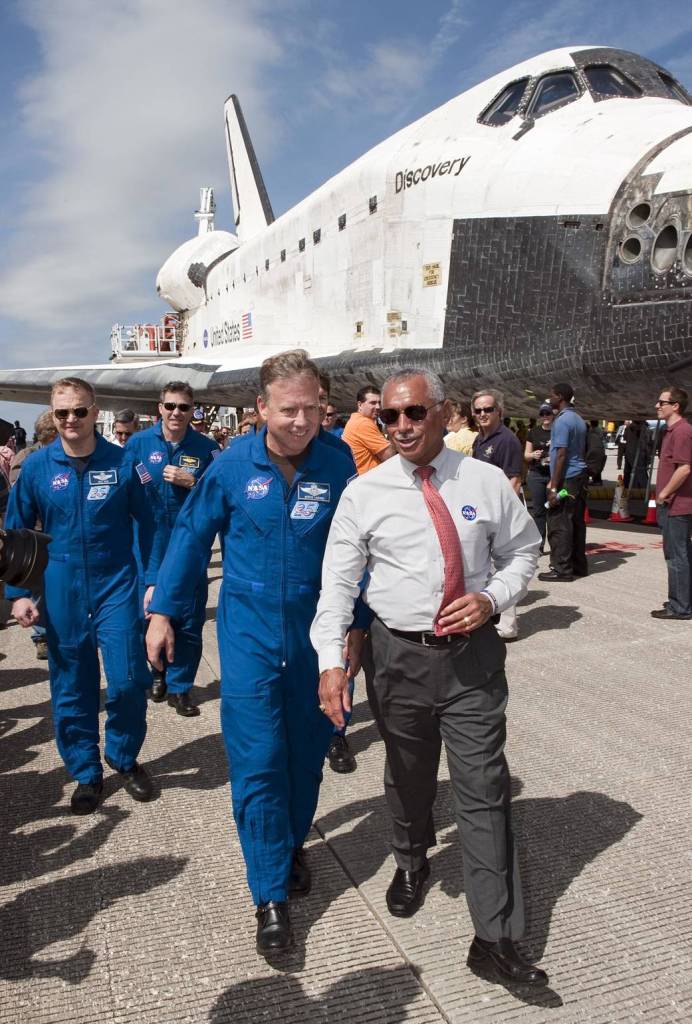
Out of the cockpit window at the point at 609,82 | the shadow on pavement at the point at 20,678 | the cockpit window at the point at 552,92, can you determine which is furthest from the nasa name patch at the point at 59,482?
the cockpit window at the point at 609,82

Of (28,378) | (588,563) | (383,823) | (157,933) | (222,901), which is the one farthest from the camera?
(28,378)

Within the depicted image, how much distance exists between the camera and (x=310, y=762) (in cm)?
252

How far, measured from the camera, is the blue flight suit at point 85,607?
3207mm

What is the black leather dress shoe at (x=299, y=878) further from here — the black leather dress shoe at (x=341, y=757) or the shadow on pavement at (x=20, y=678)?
the shadow on pavement at (x=20, y=678)

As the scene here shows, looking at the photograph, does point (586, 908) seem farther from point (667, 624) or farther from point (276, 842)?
point (667, 624)

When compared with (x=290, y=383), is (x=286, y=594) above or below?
below

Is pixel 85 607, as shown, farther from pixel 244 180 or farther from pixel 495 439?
pixel 244 180

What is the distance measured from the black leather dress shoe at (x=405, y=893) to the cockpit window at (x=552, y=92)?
862 centimetres

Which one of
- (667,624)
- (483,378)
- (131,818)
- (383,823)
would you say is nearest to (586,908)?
(383,823)

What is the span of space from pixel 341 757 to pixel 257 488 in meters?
1.65

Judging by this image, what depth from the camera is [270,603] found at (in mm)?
2398

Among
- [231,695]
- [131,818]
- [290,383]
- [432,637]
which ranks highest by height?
[290,383]

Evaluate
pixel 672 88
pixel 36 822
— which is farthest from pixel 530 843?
pixel 672 88

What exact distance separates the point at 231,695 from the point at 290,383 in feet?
3.51
